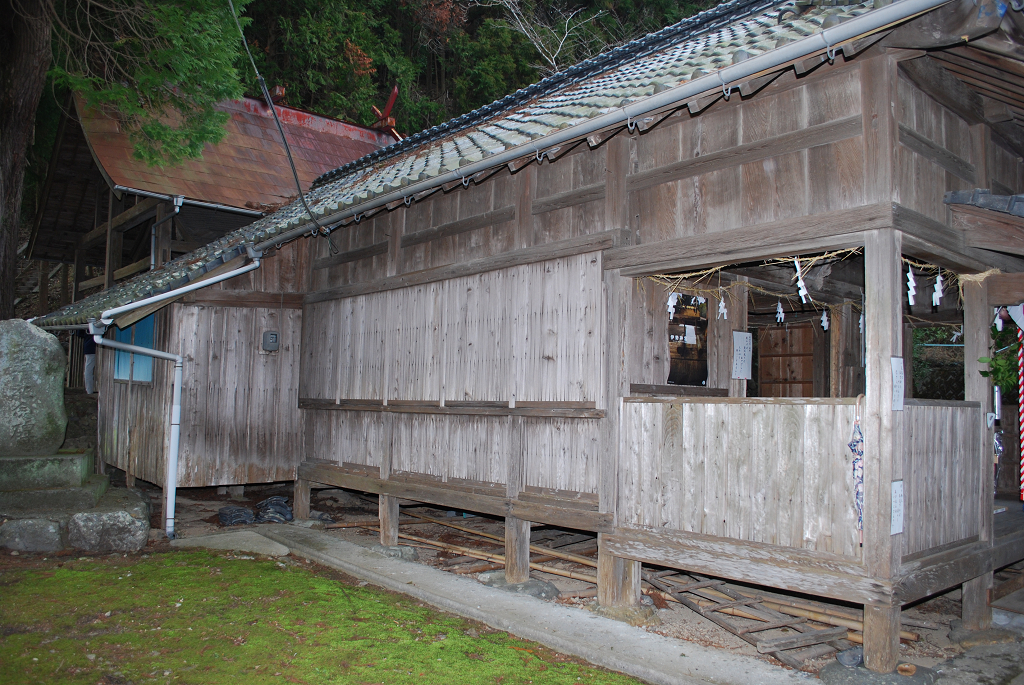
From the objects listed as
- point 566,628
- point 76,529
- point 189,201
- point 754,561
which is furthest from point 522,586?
point 189,201

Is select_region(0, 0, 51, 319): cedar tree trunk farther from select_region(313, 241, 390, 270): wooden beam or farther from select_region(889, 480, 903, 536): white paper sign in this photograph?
select_region(889, 480, 903, 536): white paper sign

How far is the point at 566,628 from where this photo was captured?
20.6ft

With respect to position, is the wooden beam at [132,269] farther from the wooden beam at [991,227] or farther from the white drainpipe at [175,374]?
the wooden beam at [991,227]

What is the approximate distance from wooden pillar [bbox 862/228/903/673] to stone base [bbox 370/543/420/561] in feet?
17.7

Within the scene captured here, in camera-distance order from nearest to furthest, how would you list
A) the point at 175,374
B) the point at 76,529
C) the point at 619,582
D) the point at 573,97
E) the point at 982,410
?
the point at 982,410 < the point at 619,582 < the point at 573,97 < the point at 76,529 < the point at 175,374

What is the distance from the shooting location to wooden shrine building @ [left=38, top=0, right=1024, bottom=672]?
5.19m

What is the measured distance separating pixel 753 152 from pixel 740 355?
2.49 meters

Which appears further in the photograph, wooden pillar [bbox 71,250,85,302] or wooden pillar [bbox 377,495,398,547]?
wooden pillar [bbox 71,250,85,302]

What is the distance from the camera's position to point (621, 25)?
82.0ft

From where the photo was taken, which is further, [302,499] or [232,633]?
[302,499]

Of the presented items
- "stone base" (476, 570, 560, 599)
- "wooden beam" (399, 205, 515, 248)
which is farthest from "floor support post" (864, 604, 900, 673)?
"wooden beam" (399, 205, 515, 248)

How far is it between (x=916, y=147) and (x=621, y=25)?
2153 centimetres

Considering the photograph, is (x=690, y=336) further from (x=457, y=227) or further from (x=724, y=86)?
(x=457, y=227)

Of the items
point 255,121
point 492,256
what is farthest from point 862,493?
point 255,121
